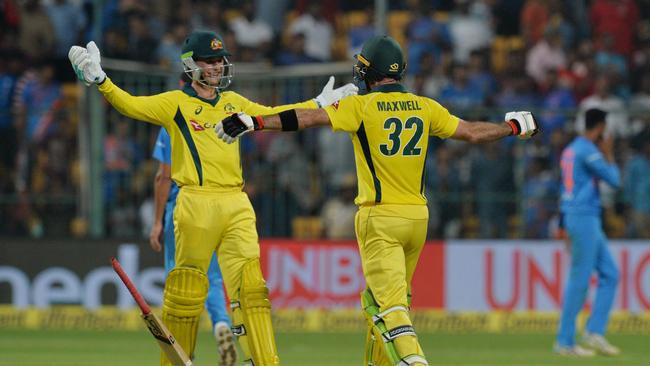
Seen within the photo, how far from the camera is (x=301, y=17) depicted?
17844 mm

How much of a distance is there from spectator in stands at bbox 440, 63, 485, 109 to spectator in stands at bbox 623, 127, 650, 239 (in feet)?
6.47

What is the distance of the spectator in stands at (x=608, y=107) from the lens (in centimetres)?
1518

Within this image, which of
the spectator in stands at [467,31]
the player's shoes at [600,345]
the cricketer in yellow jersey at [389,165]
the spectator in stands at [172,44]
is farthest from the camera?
the spectator in stands at [467,31]

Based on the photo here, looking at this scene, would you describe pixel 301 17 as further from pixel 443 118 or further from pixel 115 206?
pixel 443 118

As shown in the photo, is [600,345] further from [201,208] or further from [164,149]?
[201,208]

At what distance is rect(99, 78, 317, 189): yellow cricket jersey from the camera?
348 inches

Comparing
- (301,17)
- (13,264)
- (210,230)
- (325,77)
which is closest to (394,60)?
(210,230)

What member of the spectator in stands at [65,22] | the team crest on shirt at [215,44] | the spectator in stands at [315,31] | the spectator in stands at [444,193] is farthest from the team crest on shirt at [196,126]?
the spectator in stands at [65,22]

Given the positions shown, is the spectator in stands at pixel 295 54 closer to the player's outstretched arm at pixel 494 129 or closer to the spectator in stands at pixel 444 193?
the spectator in stands at pixel 444 193

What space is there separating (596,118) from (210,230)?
457cm

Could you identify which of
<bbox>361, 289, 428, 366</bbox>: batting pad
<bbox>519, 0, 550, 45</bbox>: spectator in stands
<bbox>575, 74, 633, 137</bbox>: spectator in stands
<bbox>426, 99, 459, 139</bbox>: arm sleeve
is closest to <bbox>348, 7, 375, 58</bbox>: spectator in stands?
Result: <bbox>519, 0, 550, 45</bbox>: spectator in stands

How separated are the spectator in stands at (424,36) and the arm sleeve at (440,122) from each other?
28.1 ft

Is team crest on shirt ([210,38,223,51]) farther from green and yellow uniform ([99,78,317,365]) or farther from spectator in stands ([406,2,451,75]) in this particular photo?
spectator in stands ([406,2,451,75])

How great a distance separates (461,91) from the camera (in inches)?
651
